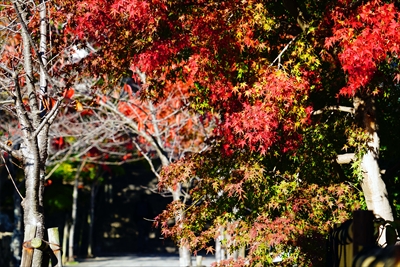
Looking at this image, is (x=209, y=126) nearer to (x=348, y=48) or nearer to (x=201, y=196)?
(x=201, y=196)

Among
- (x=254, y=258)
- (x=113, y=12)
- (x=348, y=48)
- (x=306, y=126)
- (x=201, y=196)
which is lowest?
(x=254, y=258)

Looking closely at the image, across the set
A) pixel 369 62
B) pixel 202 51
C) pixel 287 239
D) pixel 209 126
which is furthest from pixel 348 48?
pixel 209 126

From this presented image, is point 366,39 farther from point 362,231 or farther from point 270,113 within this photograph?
point 362,231

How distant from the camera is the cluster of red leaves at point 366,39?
686cm

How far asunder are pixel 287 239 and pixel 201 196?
1.33 meters

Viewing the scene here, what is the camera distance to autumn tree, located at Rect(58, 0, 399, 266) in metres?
7.50

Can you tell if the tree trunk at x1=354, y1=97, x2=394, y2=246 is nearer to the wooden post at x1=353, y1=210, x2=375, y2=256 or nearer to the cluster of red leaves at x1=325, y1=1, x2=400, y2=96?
the cluster of red leaves at x1=325, y1=1, x2=400, y2=96

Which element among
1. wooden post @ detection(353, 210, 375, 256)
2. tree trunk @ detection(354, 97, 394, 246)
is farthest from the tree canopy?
wooden post @ detection(353, 210, 375, 256)

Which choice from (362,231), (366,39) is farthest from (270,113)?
(362,231)

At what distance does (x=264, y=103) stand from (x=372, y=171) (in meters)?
1.94

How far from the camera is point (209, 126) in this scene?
16.6 meters

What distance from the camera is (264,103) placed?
7219 mm

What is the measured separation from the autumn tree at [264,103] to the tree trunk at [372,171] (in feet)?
0.04

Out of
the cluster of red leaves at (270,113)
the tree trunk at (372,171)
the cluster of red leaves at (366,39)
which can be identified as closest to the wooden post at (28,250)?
the cluster of red leaves at (270,113)
